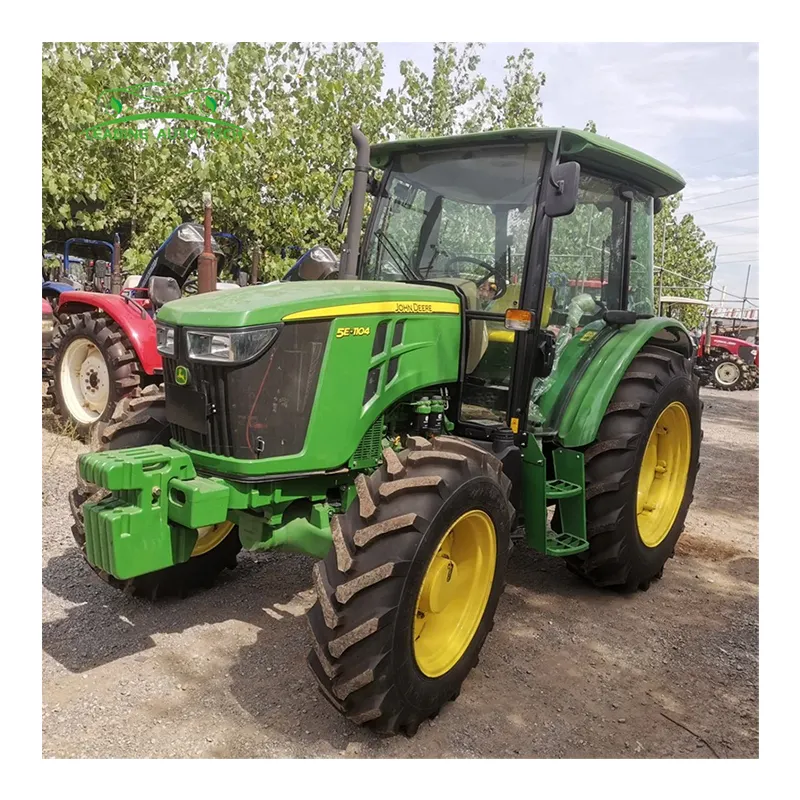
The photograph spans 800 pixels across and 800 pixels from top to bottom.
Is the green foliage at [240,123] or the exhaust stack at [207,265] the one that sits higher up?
the green foliage at [240,123]

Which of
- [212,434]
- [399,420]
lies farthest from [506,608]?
[212,434]

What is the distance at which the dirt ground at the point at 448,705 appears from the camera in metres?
2.78

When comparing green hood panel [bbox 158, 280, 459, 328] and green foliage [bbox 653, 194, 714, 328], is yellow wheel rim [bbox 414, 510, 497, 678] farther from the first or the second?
green foliage [bbox 653, 194, 714, 328]

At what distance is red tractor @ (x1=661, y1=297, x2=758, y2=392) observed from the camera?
1560 centimetres

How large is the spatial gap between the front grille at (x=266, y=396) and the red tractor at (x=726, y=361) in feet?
45.9

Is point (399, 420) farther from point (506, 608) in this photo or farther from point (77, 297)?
point (77, 297)

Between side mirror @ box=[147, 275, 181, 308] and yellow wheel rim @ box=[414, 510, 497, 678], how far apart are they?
4099 millimetres

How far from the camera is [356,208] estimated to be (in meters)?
3.57

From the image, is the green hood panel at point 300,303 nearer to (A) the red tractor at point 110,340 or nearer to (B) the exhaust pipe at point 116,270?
(A) the red tractor at point 110,340

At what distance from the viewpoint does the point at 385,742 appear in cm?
275

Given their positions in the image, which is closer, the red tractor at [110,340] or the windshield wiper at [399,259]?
the windshield wiper at [399,259]

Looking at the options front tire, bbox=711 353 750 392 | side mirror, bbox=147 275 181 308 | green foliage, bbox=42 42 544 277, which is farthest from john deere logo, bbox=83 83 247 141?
front tire, bbox=711 353 750 392

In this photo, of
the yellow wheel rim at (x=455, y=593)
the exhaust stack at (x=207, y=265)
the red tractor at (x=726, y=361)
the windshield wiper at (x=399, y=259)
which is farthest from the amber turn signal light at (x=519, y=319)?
the red tractor at (x=726, y=361)
